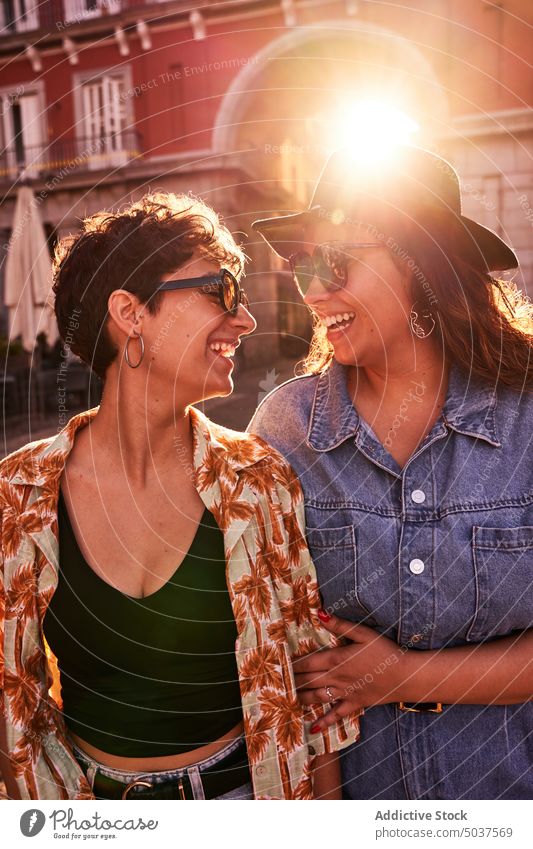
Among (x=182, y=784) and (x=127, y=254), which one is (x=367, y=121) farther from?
(x=182, y=784)

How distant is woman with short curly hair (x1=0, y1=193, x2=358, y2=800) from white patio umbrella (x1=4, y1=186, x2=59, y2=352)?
9.19 ft

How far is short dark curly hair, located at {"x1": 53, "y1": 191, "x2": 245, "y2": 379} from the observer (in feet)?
4.99

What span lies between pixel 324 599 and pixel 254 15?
5.65 feet

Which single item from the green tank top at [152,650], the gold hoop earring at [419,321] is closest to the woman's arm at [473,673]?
the green tank top at [152,650]

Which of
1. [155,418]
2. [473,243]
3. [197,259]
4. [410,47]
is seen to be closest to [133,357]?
[155,418]

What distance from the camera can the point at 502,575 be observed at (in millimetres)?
1469

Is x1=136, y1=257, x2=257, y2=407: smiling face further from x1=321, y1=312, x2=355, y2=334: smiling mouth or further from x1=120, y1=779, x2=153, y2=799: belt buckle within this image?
x1=120, y1=779, x2=153, y2=799: belt buckle

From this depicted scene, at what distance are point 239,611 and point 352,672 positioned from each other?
265 millimetres

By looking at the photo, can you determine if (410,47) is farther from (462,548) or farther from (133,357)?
(462,548)

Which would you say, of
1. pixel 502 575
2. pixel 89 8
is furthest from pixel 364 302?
pixel 89 8

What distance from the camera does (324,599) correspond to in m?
1.57

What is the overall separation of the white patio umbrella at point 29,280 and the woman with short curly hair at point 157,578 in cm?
280

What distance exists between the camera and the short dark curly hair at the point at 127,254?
152 cm

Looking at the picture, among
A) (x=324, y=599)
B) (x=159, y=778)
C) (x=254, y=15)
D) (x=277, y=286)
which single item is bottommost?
(x=159, y=778)
